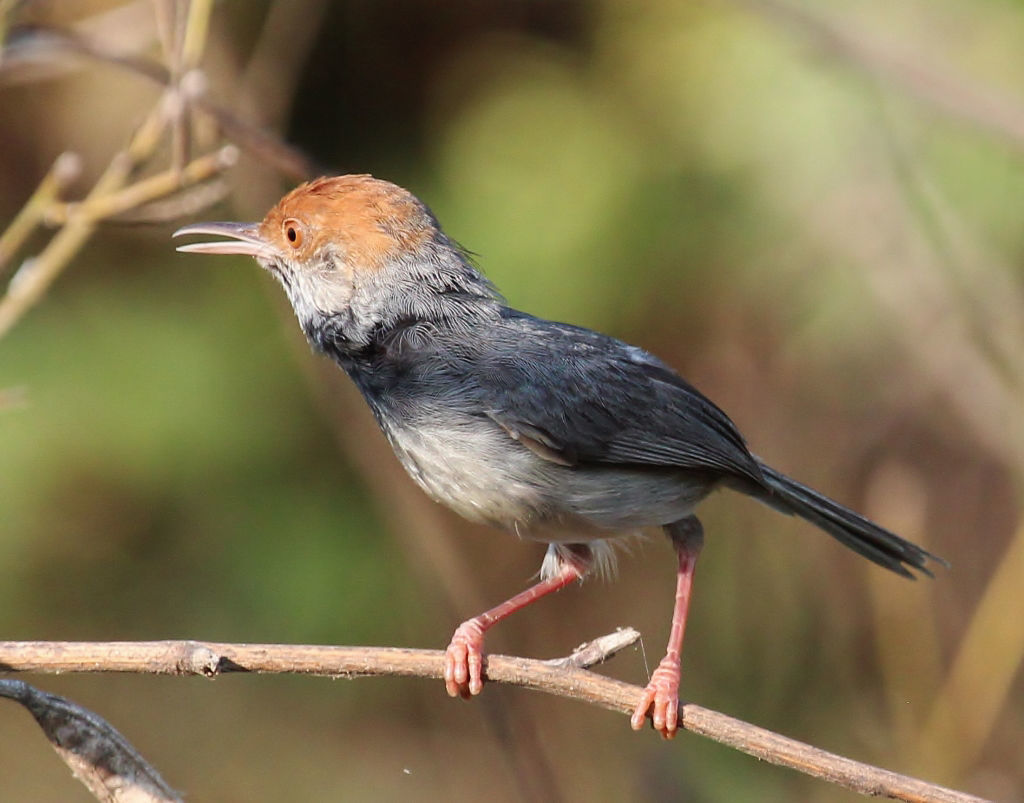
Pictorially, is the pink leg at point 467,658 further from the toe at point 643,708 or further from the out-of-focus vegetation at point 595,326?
the out-of-focus vegetation at point 595,326

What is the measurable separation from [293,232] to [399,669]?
1.80 metres

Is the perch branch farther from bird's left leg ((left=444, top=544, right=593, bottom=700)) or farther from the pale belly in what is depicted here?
the pale belly

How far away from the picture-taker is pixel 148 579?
6215 mm

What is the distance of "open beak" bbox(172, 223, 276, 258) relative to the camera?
4.24 metres

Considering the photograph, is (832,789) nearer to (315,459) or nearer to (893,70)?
(315,459)

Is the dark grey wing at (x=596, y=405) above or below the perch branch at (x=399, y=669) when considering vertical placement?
above

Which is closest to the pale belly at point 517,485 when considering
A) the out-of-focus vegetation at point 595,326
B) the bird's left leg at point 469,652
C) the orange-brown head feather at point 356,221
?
the bird's left leg at point 469,652

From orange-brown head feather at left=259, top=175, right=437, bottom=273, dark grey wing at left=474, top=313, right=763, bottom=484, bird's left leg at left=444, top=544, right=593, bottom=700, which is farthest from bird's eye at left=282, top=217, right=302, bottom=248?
bird's left leg at left=444, top=544, right=593, bottom=700

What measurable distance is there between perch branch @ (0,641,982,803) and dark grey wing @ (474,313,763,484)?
789 mm

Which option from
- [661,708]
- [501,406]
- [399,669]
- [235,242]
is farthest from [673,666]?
[235,242]

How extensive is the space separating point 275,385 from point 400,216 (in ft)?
6.52

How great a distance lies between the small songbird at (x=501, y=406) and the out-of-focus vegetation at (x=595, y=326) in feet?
3.62

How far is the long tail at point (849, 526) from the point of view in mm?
4316

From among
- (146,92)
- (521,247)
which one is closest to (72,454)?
(146,92)
